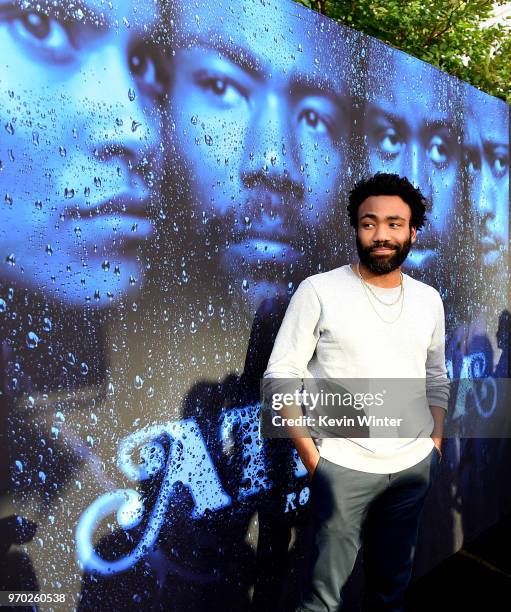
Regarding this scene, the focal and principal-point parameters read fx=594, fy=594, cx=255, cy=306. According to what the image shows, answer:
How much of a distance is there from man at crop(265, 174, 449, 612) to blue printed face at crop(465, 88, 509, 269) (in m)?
1.35

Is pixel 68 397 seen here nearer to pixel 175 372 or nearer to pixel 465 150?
pixel 175 372

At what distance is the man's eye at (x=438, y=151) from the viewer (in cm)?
287

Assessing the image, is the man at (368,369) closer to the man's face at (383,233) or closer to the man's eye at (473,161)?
the man's face at (383,233)

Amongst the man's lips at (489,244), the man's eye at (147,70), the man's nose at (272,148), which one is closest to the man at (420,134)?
the man's lips at (489,244)

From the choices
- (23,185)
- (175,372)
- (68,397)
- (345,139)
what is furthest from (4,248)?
(345,139)

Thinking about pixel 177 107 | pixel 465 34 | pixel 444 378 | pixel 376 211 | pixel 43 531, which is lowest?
pixel 43 531

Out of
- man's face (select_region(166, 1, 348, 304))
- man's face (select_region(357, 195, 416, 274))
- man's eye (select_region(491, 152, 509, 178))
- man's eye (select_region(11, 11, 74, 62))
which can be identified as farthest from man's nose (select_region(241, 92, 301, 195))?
man's eye (select_region(491, 152, 509, 178))

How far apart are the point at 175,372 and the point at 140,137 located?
72 centimetres

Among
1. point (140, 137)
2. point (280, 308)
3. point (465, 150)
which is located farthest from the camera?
point (465, 150)

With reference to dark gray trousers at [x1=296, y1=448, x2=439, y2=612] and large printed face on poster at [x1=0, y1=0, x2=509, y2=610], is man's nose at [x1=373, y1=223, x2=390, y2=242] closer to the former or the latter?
large printed face on poster at [x1=0, y1=0, x2=509, y2=610]

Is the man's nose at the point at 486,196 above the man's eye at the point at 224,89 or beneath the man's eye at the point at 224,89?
beneath

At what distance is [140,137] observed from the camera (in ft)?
5.71

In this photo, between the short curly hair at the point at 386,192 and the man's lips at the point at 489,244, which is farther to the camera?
the man's lips at the point at 489,244

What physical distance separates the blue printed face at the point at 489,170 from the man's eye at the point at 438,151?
0.26m
